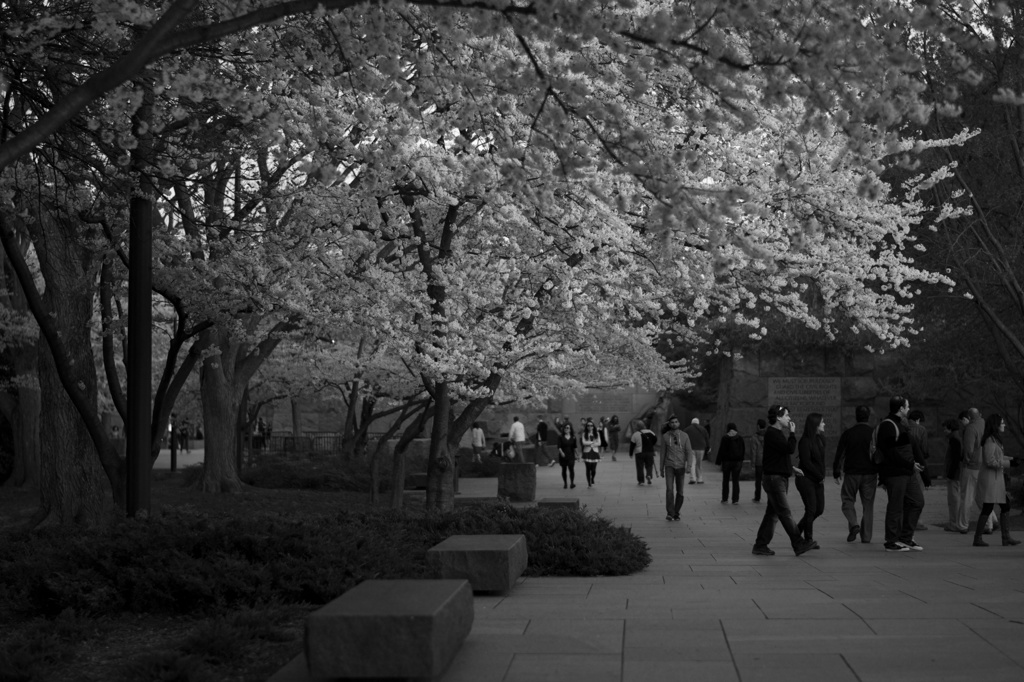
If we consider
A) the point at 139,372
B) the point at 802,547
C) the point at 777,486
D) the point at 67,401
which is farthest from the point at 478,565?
the point at 67,401

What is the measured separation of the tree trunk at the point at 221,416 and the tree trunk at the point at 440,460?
6990mm

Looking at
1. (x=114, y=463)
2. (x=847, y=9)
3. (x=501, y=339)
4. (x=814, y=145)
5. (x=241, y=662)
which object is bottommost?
(x=241, y=662)

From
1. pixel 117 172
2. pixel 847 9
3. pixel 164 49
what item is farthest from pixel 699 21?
pixel 117 172

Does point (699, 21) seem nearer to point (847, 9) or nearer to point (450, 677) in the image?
point (847, 9)

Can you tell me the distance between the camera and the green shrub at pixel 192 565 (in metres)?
8.62

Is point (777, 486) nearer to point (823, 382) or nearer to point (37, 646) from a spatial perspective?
point (37, 646)

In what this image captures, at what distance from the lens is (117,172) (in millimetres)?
12477

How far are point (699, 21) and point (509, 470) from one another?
17741mm

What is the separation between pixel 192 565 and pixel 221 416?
1551 cm

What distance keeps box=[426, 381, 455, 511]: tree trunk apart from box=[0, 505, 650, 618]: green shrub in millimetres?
5706

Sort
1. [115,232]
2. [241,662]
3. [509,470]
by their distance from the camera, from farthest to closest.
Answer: [509,470], [115,232], [241,662]

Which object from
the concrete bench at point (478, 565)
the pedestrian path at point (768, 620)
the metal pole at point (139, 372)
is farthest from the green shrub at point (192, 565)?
the pedestrian path at point (768, 620)

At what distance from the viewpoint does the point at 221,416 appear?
942 inches

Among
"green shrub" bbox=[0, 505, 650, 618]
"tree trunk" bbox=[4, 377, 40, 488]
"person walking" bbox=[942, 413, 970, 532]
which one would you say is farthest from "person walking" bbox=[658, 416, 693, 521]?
"tree trunk" bbox=[4, 377, 40, 488]
